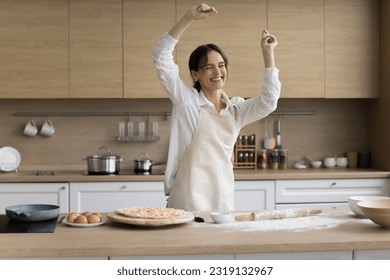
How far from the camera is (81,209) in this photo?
176 inches

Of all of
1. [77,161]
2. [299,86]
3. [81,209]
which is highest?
[299,86]

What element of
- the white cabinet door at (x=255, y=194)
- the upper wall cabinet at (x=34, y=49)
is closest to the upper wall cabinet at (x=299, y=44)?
the white cabinet door at (x=255, y=194)

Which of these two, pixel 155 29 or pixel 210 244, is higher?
pixel 155 29

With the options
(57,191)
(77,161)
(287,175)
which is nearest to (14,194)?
(57,191)

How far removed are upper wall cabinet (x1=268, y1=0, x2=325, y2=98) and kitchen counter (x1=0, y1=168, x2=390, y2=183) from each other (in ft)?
2.13

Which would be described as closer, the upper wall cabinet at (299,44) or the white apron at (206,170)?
the white apron at (206,170)

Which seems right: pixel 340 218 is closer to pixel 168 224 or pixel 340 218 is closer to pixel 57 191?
pixel 168 224

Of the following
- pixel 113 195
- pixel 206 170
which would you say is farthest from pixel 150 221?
pixel 113 195

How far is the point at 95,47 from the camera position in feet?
15.6

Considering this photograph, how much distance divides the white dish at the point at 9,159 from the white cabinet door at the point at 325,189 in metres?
2.07

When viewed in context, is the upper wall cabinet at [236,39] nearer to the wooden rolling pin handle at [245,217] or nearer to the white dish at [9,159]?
the white dish at [9,159]

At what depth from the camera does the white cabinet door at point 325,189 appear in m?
4.64

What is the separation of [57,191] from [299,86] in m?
2.06

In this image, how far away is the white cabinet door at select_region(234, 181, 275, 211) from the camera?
4594 millimetres
